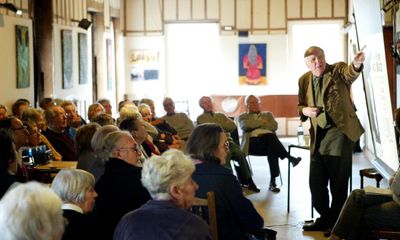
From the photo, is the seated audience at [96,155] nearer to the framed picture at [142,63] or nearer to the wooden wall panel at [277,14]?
the framed picture at [142,63]

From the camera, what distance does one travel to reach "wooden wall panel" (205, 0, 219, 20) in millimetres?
16859

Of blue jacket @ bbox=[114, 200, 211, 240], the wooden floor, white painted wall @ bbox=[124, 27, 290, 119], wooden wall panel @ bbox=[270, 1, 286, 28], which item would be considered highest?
wooden wall panel @ bbox=[270, 1, 286, 28]

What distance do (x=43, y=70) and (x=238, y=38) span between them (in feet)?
21.9

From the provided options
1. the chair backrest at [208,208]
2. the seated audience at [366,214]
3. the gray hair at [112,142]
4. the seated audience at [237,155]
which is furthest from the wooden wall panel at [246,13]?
the chair backrest at [208,208]

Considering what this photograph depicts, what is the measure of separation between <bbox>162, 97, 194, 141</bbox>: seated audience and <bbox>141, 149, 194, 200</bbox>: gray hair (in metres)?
6.76

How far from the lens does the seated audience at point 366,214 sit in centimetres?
547

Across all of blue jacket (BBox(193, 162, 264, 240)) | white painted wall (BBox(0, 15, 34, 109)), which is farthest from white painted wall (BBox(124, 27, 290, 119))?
blue jacket (BBox(193, 162, 264, 240))

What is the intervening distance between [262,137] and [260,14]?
7221 mm

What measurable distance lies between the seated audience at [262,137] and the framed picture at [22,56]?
3.02 meters

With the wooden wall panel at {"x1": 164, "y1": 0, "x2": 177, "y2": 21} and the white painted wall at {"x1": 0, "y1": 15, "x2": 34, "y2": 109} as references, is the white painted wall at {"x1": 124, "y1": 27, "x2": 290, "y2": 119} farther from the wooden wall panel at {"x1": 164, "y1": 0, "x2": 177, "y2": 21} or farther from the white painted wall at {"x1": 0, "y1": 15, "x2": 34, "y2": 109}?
the white painted wall at {"x1": 0, "y1": 15, "x2": 34, "y2": 109}

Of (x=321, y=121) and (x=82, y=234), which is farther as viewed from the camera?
(x=321, y=121)

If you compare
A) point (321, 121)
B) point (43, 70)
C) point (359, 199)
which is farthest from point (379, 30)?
point (43, 70)

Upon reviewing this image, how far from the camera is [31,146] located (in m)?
6.64

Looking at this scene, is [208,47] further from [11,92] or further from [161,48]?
[11,92]
